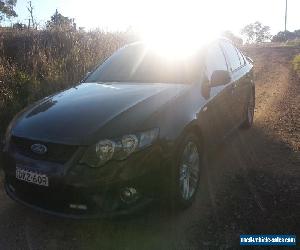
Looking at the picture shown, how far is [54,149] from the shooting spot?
360 cm

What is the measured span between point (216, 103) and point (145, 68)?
3.08ft

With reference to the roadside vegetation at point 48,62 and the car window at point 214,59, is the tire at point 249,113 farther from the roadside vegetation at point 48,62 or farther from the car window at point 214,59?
the roadside vegetation at point 48,62

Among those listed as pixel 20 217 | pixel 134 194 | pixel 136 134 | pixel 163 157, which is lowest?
pixel 20 217

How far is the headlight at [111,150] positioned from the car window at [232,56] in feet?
9.65

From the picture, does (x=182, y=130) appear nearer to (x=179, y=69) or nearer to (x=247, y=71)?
(x=179, y=69)

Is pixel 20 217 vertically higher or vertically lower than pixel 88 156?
lower

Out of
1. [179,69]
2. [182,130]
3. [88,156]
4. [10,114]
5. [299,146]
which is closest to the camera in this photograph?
[88,156]

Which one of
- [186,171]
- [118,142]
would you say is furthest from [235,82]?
[118,142]

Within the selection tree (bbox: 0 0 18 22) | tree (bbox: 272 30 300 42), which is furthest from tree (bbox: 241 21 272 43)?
tree (bbox: 0 0 18 22)

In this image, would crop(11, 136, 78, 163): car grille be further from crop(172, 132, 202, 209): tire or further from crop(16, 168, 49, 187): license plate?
crop(172, 132, 202, 209): tire

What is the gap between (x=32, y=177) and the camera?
3.64m

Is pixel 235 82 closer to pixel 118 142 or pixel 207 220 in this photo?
pixel 207 220

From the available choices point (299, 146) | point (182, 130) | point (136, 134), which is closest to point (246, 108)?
point (299, 146)

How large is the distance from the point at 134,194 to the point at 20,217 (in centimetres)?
133
